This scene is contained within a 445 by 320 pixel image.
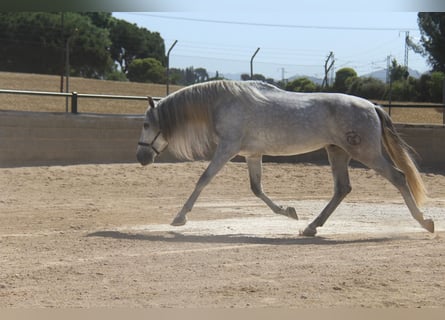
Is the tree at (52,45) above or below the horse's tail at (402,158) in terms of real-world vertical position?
above

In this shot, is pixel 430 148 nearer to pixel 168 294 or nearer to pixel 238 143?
pixel 238 143

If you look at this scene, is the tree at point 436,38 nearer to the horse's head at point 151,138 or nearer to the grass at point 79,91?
the horse's head at point 151,138

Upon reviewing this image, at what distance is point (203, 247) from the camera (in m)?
6.30

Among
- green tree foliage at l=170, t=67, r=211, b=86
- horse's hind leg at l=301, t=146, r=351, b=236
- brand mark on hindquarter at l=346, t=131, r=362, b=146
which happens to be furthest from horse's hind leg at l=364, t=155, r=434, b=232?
green tree foliage at l=170, t=67, r=211, b=86

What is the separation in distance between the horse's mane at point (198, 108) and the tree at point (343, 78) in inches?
473

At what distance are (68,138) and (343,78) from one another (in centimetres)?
907

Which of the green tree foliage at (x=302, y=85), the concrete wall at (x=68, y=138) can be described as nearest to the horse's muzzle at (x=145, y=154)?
the concrete wall at (x=68, y=138)

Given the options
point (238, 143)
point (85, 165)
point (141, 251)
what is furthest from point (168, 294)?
point (85, 165)

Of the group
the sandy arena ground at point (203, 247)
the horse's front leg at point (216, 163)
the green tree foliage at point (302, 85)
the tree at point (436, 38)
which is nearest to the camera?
the sandy arena ground at point (203, 247)

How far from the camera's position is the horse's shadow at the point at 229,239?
670 centimetres

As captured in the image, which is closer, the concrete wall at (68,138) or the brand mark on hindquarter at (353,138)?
the brand mark on hindquarter at (353,138)

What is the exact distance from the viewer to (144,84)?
1908 cm

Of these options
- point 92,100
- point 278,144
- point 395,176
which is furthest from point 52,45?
point 395,176

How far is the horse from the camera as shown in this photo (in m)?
7.31
